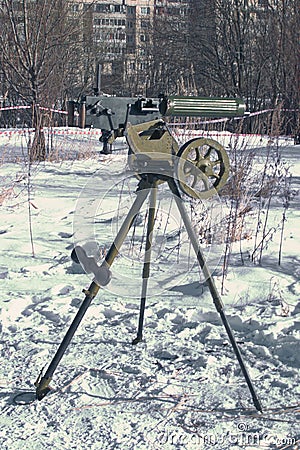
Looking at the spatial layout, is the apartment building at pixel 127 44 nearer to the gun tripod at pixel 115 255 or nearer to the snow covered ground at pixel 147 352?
the snow covered ground at pixel 147 352

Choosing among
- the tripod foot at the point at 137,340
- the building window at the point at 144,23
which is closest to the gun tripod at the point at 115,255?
the tripod foot at the point at 137,340

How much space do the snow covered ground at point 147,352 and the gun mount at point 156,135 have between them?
0.57 feet

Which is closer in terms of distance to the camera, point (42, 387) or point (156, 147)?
point (156, 147)

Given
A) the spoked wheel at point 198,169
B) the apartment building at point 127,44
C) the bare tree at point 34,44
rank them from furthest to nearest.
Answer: the apartment building at point 127,44 < the bare tree at point 34,44 < the spoked wheel at point 198,169

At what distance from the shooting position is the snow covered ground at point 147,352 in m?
2.50

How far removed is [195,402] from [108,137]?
1.25m

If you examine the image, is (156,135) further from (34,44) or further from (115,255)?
(34,44)

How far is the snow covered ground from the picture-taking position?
250 centimetres

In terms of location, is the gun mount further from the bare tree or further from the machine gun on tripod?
the bare tree

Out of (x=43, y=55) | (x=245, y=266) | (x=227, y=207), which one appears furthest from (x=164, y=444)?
(x=43, y=55)

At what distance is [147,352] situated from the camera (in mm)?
3197

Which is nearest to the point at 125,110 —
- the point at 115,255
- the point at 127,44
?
the point at 115,255

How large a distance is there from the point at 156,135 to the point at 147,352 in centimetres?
127

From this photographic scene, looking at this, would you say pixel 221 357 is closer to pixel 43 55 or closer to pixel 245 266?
pixel 245 266
